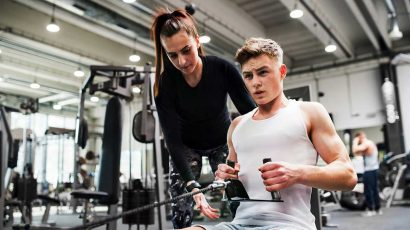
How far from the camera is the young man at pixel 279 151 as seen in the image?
1.01 meters

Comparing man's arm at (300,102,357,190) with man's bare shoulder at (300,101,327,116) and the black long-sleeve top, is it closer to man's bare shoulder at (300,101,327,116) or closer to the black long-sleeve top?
man's bare shoulder at (300,101,327,116)

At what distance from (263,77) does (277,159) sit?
0.26m

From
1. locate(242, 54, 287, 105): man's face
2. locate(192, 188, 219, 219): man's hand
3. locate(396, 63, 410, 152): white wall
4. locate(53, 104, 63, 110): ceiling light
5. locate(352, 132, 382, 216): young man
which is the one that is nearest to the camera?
locate(242, 54, 287, 105): man's face

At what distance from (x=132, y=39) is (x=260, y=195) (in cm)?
887

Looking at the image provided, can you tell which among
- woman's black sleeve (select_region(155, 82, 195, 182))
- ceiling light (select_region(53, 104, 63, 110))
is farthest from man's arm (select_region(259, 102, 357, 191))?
ceiling light (select_region(53, 104, 63, 110))

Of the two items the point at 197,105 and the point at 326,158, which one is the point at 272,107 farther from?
the point at 197,105

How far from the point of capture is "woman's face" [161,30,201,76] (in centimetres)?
145

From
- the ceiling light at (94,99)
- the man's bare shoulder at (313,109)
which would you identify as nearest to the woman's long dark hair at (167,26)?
the man's bare shoulder at (313,109)

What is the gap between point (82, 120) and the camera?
3.79 metres

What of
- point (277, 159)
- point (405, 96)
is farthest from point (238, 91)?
point (405, 96)

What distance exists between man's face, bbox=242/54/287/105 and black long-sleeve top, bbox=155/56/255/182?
38 cm

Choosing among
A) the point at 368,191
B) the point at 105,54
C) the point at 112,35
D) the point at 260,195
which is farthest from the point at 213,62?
the point at 105,54

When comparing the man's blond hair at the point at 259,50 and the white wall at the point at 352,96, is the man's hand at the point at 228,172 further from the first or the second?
the white wall at the point at 352,96

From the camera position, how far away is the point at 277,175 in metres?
0.94
